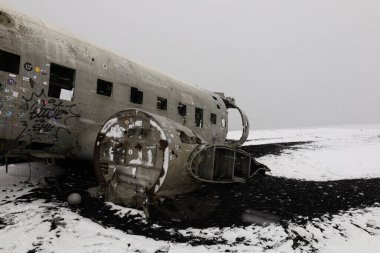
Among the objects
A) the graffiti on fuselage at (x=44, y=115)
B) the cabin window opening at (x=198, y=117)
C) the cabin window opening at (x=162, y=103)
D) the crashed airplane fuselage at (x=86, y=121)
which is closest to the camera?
the crashed airplane fuselage at (x=86, y=121)

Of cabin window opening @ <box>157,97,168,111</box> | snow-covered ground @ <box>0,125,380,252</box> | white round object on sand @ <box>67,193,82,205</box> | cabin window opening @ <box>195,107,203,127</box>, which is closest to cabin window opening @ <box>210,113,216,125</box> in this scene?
cabin window opening @ <box>195,107,203,127</box>

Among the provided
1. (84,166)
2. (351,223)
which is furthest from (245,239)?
(84,166)

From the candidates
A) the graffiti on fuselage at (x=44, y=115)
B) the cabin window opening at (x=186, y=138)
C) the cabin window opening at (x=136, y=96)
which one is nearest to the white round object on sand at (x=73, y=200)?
the graffiti on fuselage at (x=44, y=115)

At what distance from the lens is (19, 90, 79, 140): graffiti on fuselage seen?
28.0 feet

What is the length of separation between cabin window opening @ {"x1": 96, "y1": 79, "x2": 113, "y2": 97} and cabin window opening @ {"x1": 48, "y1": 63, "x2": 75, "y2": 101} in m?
1.05

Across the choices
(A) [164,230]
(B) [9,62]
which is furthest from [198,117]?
(B) [9,62]

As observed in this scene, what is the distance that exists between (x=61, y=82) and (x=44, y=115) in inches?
49.6

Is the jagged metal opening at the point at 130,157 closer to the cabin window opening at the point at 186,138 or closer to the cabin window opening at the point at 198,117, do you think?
the cabin window opening at the point at 186,138

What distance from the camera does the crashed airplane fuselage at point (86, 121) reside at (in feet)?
27.1

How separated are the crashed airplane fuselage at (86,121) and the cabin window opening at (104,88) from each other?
0.12ft

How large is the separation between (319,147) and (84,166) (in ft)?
61.2

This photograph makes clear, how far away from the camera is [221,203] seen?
9.49 metres

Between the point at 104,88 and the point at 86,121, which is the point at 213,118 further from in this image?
the point at 86,121

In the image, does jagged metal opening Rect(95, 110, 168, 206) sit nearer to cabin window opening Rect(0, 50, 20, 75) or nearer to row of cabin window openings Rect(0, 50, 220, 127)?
row of cabin window openings Rect(0, 50, 220, 127)
